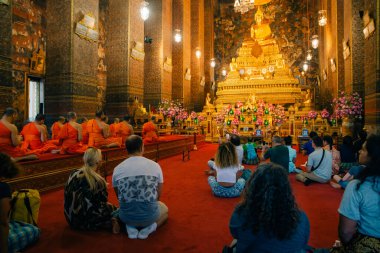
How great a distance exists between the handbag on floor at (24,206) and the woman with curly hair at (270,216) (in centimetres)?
235

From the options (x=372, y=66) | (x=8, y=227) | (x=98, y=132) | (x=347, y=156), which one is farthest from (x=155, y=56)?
(x=8, y=227)

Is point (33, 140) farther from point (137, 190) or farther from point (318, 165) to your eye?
point (318, 165)

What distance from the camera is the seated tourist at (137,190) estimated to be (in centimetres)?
313

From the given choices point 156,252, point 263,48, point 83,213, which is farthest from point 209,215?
point 263,48

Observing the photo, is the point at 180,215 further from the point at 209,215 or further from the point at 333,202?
the point at 333,202

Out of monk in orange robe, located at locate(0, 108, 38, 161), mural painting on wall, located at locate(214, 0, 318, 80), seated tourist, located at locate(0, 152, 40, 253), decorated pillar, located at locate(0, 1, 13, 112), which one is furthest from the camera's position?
mural painting on wall, located at locate(214, 0, 318, 80)

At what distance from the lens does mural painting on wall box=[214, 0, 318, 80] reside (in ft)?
73.0

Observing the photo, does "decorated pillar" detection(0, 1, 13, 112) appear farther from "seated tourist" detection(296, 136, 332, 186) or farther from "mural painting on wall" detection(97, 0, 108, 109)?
"seated tourist" detection(296, 136, 332, 186)

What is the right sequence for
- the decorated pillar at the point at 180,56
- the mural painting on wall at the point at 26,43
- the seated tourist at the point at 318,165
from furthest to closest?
1. the decorated pillar at the point at 180,56
2. the mural painting on wall at the point at 26,43
3. the seated tourist at the point at 318,165

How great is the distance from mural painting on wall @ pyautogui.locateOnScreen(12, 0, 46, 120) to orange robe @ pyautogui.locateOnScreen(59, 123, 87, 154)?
4405 millimetres

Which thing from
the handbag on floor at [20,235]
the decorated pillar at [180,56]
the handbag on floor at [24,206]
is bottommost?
the handbag on floor at [20,235]

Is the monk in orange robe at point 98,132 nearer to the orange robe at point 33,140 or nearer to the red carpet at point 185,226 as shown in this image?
the orange robe at point 33,140

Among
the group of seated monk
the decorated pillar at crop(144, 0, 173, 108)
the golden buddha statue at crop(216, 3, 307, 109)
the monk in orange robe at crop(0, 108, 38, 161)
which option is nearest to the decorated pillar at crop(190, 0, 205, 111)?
the golden buddha statue at crop(216, 3, 307, 109)

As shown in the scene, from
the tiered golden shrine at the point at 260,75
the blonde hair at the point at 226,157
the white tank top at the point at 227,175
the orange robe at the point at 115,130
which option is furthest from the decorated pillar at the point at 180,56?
the white tank top at the point at 227,175
